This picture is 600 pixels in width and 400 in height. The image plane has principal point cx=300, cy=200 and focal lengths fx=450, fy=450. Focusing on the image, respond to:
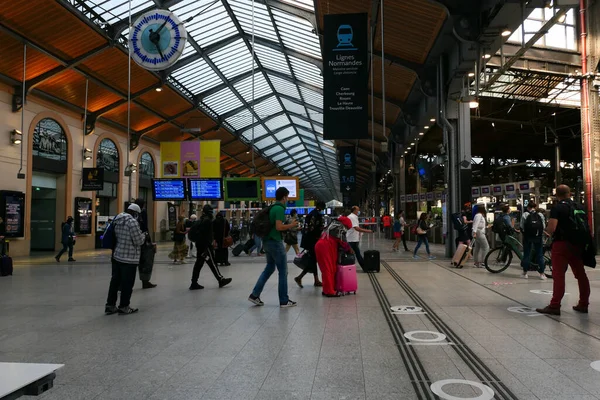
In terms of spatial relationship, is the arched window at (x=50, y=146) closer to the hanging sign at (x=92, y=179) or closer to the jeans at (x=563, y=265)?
the hanging sign at (x=92, y=179)

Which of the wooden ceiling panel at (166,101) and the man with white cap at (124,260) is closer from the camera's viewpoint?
the man with white cap at (124,260)

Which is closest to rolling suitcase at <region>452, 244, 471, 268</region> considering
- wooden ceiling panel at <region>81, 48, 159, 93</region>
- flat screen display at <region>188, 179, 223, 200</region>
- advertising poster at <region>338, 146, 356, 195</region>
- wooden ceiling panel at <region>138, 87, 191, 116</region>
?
flat screen display at <region>188, 179, 223, 200</region>

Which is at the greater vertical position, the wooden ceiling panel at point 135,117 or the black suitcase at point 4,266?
the wooden ceiling panel at point 135,117

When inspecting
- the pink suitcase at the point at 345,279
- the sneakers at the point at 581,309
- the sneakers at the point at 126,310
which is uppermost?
the pink suitcase at the point at 345,279

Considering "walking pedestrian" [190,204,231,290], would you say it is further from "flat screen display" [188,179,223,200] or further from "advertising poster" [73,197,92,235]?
"advertising poster" [73,197,92,235]

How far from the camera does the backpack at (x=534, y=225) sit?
8.45 m

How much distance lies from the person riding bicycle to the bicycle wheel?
21.5 inches

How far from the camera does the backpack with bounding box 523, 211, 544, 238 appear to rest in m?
8.45

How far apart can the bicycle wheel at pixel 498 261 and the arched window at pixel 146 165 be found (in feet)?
72.3

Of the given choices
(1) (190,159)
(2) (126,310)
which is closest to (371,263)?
(2) (126,310)

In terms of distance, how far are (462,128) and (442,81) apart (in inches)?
60.7

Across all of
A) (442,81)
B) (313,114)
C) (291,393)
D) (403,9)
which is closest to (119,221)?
(291,393)

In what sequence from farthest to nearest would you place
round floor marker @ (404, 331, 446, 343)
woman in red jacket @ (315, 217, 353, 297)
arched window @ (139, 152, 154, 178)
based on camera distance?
arched window @ (139, 152, 154, 178) < woman in red jacket @ (315, 217, 353, 297) < round floor marker @ (404, 331, 446, 343)

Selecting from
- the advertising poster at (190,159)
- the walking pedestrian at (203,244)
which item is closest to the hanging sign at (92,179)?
the advertising poster at (190,159)
